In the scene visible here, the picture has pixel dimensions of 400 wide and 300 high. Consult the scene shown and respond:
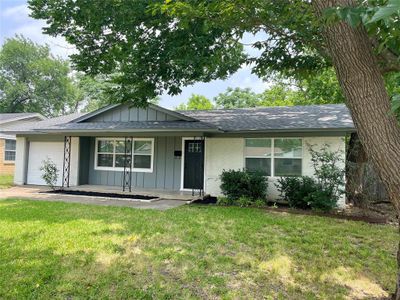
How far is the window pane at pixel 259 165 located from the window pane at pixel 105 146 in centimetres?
618

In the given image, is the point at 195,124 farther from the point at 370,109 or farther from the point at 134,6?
the point at 370,109

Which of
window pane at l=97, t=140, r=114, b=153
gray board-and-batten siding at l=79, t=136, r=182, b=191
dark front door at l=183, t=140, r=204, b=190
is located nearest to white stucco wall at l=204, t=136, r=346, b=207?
dark front door at l=183, t=140, r=204, b=190

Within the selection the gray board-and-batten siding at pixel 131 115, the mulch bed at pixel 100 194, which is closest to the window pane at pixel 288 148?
the gray board-and-batten siding at pixel 131 115

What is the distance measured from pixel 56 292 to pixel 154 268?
126 cm

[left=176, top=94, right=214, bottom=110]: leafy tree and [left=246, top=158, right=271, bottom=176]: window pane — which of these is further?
[left=176, top=94, right=214, bottom=110]: leafy tree

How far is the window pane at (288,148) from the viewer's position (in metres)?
9.89

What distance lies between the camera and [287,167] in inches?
394

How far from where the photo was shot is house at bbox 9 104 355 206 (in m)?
9.86

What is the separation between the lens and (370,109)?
2387mm

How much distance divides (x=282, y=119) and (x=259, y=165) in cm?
187

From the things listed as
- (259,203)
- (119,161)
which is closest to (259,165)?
(259,203)

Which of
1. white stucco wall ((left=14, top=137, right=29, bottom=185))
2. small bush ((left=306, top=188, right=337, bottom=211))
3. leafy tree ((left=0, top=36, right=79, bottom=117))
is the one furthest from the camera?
leafy tree ((left=0, top=36, right=79, bottom=117))

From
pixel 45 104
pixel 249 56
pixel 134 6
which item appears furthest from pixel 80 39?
pixel 45 104

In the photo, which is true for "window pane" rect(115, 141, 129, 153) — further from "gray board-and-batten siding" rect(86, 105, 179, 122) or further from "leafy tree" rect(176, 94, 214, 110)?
"leafy tree" rect(176, 94, 214, 110)
